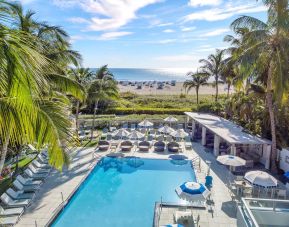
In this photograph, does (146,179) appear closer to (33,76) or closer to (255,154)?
(255,154)

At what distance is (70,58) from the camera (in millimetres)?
13656

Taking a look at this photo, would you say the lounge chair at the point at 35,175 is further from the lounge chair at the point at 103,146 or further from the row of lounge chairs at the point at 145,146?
the row of lounge chairs at the point at 145,146

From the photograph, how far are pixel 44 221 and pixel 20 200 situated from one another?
5.68 feet

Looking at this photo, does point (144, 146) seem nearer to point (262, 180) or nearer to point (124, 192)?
point (124, 192)

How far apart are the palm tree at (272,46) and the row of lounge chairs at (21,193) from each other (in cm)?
1292

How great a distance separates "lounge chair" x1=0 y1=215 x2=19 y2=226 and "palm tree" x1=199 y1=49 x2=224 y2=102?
24.4 meters

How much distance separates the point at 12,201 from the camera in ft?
38.2

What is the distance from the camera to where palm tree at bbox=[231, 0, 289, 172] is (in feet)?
48.3

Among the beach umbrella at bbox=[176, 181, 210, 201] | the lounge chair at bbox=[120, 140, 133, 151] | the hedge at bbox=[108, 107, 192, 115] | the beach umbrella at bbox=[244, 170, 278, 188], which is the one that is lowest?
the lounge chair at bbox=[120, 140, 133, 151]

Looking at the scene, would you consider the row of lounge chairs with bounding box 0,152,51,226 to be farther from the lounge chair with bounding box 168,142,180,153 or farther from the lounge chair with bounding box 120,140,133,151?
the lounge chair with bounding box 168,142,180,153

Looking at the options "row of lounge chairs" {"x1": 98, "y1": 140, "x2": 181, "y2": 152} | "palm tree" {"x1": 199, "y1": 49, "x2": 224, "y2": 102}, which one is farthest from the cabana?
"palm tree" {"x1": 199, "y1": 49, "x2": 224, "y2": 102}

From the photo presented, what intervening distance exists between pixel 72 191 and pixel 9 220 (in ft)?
12.2

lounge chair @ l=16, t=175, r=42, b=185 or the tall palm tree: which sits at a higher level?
the tall palm tree

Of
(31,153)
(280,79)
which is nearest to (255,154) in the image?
(280,79)
